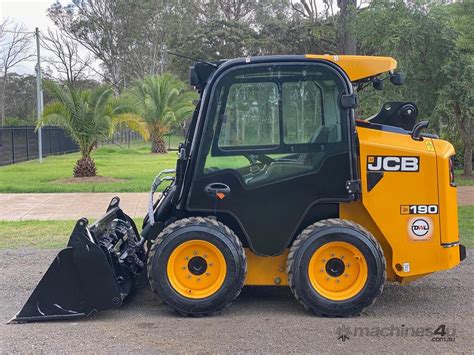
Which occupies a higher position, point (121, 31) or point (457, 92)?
point (121, 31)

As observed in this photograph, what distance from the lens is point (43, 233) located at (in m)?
9.42

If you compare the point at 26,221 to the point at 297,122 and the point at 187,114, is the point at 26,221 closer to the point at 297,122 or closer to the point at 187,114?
the point at 297,122

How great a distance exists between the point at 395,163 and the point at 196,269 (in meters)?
2.05

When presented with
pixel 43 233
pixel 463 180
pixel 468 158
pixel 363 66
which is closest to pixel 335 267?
pixel 363 66

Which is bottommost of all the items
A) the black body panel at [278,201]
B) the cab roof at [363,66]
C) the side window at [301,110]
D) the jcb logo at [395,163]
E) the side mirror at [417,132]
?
the black body panel at [278,201]

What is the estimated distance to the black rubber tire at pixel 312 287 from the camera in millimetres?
5184

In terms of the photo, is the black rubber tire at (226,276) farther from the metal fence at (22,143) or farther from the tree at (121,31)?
the tree at (121,31)

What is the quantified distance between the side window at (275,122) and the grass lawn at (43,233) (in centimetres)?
404

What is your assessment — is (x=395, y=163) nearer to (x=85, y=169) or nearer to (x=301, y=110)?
(x=301, y=110)

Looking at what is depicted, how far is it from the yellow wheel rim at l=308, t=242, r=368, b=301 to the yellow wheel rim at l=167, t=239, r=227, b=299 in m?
0.84

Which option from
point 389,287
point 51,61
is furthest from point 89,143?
point 51,61

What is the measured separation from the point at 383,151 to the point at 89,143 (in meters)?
14.3

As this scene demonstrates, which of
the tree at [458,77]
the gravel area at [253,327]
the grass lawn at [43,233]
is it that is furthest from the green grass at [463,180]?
the gravel area at [253,327]

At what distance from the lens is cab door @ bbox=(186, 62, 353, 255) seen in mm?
5344
